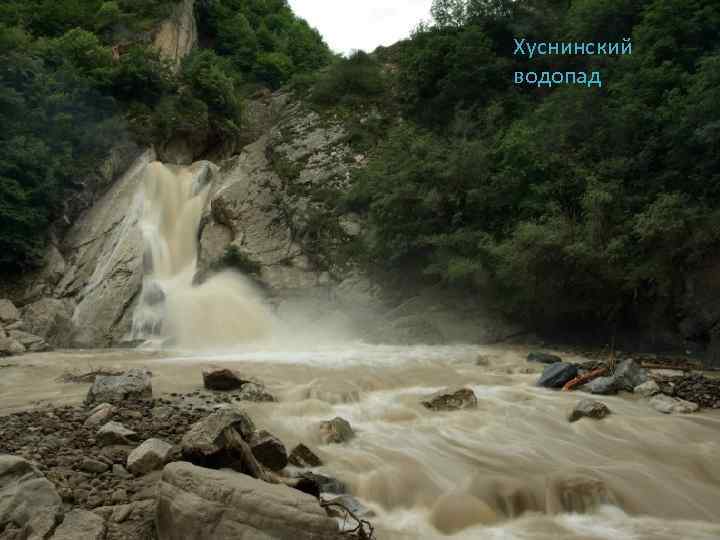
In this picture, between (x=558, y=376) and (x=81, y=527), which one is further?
(x=558, y=376)

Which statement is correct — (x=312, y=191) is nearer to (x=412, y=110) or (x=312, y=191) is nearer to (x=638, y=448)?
(x=412, y=110)

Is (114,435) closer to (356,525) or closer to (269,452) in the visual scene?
(269,452)

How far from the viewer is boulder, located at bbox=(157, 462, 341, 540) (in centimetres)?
333

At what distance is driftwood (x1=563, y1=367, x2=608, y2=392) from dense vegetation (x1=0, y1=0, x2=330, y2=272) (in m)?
18.3

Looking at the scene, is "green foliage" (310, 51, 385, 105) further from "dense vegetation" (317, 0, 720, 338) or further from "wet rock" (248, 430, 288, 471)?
"wet rock" (248, 430, 288, 471)

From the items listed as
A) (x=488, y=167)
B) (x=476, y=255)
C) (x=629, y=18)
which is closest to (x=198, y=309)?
(x=476, y=255)

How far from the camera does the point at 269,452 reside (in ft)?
16.5

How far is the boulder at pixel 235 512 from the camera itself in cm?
333

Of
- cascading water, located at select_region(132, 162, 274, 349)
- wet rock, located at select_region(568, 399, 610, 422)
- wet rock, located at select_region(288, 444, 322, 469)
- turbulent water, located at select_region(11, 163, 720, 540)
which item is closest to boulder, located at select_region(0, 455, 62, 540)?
wet rock, located at select_region(288, 444, 322, 469)

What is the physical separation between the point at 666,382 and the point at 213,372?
7644mm

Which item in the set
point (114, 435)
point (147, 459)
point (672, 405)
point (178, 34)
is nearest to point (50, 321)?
point (114, 435)

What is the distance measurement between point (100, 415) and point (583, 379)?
7.58 meters

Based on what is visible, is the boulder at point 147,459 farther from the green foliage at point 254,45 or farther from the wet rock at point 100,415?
the green foliage at point 254,45

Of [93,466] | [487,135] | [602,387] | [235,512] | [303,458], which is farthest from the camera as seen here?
[487,135]
